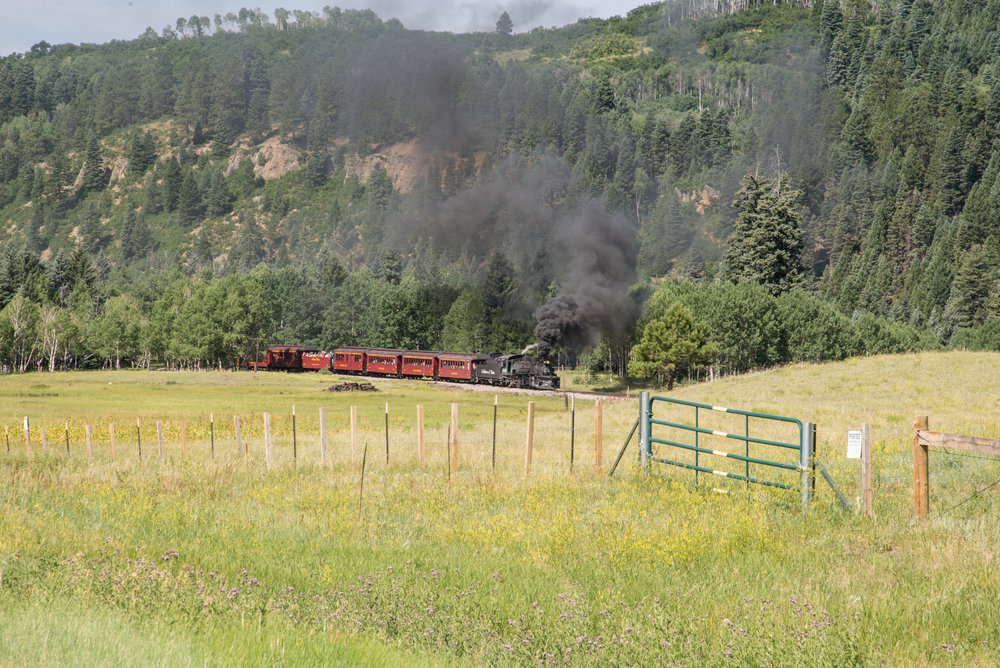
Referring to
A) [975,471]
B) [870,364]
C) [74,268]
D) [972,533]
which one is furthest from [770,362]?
[74,268]

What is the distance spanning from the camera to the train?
73.3m

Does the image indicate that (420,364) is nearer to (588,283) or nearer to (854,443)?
(588,283)

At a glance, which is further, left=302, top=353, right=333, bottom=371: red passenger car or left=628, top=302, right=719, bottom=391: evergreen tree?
left=302, top=353, right=333, bottom=371: red passenger car

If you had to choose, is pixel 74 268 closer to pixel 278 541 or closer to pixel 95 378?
pixel 95 378

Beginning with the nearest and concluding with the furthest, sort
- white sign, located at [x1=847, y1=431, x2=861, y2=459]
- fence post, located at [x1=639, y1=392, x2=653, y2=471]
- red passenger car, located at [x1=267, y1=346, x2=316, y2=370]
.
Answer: white sign, located at [x1=847, y1=431, x2=861, y2=459] < fence post, located at [x1=639, y1=392, x2=653, y2=471] < red passenger car, located at [x1=267, y1=346, x2=316, y2=370]

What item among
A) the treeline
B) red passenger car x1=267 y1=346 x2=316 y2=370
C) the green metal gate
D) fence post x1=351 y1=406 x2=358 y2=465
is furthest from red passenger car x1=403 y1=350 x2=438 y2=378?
fence post x1=351 y1=406 x2=358 y2=465

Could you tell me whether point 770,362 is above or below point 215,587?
below

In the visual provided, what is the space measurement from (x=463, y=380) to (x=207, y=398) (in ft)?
82.2

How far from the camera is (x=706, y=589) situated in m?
9.47

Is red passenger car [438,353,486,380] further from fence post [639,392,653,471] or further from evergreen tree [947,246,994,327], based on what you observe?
evergreen tree [947,246,994,327]

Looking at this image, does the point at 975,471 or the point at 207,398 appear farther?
the point at 207,398

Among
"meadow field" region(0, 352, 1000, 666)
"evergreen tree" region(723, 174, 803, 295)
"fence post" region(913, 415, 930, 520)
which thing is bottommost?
"meadow field" region(0, 352, 1000, 666)

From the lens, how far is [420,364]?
84.4 metres

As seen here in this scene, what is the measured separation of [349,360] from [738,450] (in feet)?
240
